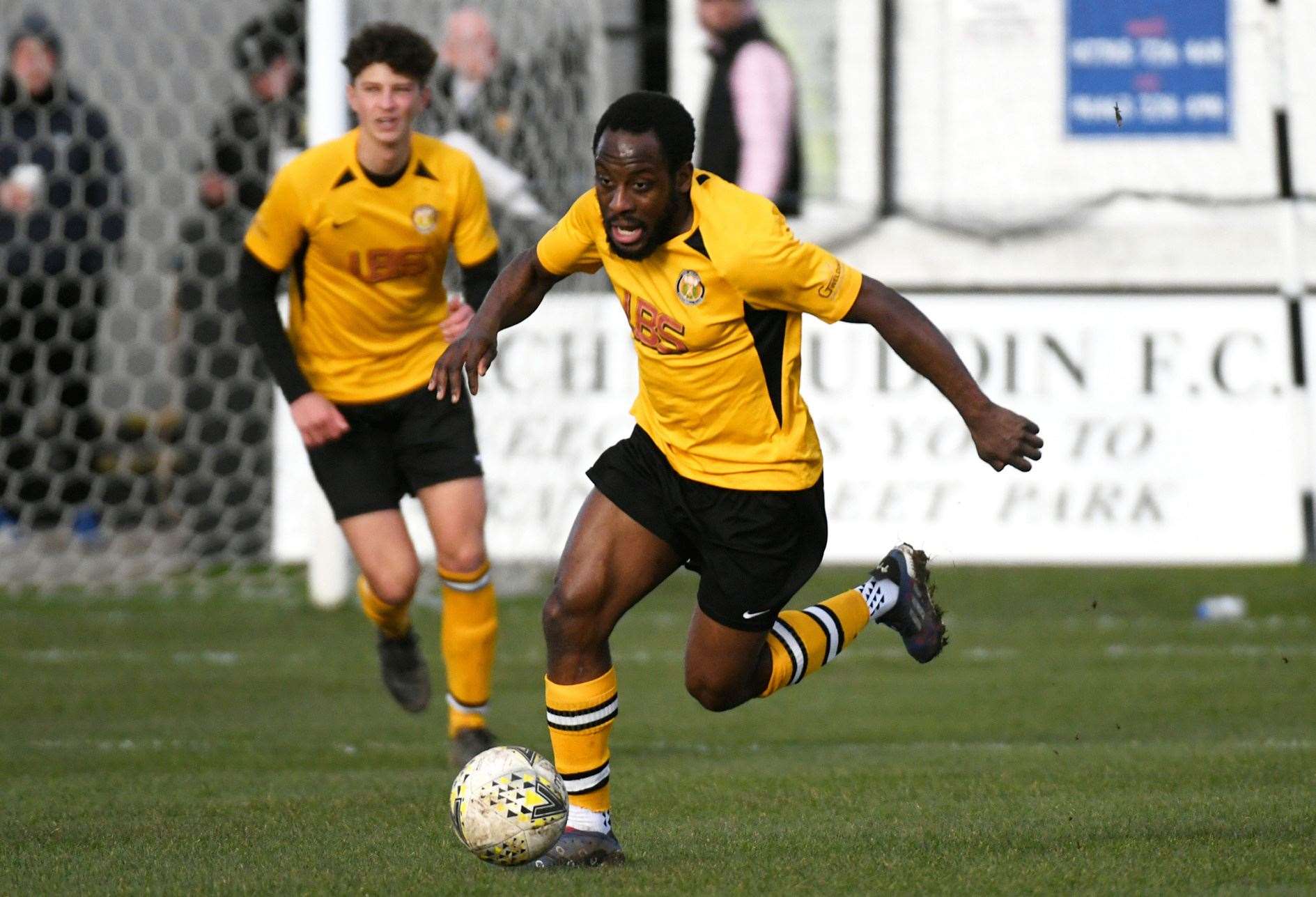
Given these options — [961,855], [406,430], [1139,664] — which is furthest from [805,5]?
[961,855]

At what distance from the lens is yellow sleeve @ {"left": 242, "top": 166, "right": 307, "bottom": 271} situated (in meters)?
6.54

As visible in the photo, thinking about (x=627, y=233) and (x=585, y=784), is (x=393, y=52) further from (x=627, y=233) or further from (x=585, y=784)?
(x=585, y=784)

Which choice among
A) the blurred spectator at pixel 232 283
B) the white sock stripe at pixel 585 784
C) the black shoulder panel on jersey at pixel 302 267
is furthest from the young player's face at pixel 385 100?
the blurred spectator at pixel 232 283

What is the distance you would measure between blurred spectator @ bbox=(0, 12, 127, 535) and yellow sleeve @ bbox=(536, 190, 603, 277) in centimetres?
678

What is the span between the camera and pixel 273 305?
262 inches

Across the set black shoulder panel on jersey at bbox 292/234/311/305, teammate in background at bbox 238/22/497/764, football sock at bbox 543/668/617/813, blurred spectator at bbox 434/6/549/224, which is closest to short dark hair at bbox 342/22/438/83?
teammate in background at bbox 238/22/497/764

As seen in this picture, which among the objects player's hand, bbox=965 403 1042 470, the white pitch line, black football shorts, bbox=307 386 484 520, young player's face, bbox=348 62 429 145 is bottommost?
the white pitch line

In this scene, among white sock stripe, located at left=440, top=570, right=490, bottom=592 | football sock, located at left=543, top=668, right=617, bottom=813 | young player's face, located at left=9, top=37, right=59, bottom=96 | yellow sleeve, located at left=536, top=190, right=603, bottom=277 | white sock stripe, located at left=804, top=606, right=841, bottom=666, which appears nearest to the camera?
football sock, located at left=543, top=668, right=617, bottom=813

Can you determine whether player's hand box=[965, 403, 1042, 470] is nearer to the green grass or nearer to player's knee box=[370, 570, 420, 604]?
the green grass

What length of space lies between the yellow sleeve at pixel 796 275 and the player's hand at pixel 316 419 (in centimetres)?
230

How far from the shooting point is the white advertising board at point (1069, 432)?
11.4 metres

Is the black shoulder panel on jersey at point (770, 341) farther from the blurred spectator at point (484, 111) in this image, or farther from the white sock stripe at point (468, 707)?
the blurred spectator at point (484, 111)

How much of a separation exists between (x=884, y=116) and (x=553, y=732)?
772 cm

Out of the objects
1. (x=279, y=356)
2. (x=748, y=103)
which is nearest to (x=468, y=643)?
(x=279, y=356)
